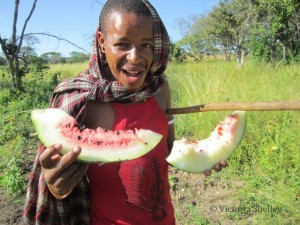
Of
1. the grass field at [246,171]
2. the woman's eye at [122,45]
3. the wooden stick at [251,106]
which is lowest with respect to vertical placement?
the grass field at [246,171]

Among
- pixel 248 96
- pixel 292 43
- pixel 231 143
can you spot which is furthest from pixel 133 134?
pixel 292 43

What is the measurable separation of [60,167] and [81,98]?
33 centimetres

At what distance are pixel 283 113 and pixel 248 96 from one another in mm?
648

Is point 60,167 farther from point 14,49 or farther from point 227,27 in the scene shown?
point 227,27

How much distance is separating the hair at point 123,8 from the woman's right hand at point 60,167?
55cm

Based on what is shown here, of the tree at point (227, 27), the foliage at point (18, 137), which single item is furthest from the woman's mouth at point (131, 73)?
the tree at point (227, 27)

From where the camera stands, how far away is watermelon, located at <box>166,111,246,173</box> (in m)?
1.37

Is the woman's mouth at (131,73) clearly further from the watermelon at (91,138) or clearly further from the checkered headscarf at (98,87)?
the watermelon at (91,138)

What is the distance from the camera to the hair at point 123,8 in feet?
4.13

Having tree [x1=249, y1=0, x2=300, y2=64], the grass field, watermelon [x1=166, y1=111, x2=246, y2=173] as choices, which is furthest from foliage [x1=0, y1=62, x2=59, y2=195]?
tree [x1=249, y1=0, x2=300, y2=64]

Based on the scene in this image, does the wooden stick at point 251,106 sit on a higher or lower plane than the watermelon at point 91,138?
higher

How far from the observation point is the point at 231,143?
149 centimetres

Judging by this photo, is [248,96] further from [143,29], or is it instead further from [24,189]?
[143,29]

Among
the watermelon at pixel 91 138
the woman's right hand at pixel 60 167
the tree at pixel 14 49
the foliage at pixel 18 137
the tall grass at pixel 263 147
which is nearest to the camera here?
the woman's right hand at pixel 60 167
